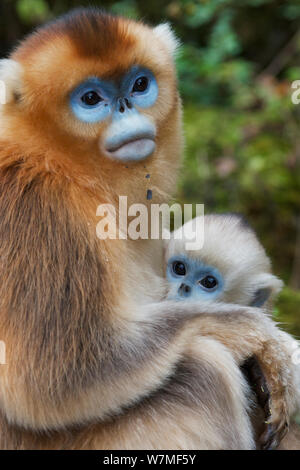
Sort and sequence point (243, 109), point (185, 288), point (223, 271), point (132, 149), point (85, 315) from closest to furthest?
point (85, 315)
point (132, 149)
point (185, 288)
point (223, 271)
point (243, 109)

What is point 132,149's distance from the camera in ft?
9.77

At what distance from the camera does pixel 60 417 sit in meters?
2.73

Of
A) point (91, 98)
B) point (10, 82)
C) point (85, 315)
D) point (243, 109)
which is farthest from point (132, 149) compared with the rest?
point (243, 109)

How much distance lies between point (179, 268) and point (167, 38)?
135 centimetres

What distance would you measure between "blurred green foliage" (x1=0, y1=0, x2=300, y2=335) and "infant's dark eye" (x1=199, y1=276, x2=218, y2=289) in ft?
6.04

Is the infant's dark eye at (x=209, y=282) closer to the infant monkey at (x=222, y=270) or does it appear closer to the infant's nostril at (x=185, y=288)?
the infant monkey at (x=222, y=270)

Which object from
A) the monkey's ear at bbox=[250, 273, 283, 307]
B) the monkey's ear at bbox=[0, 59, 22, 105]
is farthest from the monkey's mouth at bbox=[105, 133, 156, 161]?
the monkey's ear at bbox=[250, 273, 283, 307]

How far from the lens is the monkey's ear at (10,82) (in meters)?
3.09

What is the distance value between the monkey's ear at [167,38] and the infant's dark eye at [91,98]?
29.0 inches

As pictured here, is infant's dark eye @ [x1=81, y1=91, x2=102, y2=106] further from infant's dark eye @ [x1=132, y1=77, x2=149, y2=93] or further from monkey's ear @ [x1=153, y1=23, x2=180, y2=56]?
monkey's ear @ [x1=153, y1=23, x2=180, y2=56]

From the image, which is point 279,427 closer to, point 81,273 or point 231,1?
point 81,273

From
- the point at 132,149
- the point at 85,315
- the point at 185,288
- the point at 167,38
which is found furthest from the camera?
the point at 185,288

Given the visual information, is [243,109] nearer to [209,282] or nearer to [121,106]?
[209,282]

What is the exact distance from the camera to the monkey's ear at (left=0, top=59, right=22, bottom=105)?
3.09m
